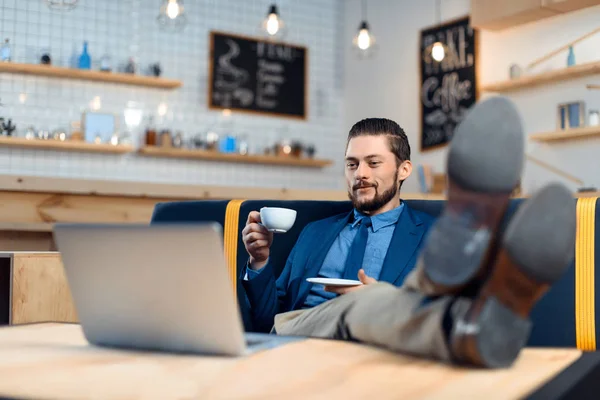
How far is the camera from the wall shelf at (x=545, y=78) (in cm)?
491

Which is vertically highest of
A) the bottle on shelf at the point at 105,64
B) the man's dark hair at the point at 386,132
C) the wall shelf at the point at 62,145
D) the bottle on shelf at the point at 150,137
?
the bottle on shelf at the point at 105,64

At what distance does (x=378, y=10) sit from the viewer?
678cm

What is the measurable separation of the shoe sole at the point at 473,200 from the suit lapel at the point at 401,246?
105cm

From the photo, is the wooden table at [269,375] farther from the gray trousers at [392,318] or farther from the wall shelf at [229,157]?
the wall shelf at [229,157]

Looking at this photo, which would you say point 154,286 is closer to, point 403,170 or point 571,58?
point 403,170

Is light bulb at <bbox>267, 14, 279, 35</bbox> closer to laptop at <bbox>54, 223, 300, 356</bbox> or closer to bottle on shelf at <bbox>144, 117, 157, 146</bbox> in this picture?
bottle on shelf at <bbox>144, 117, 157, 146</bbox>

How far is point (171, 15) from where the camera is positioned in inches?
204

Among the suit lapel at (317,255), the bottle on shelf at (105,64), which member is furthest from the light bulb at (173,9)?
the suit lapel at (317,255)

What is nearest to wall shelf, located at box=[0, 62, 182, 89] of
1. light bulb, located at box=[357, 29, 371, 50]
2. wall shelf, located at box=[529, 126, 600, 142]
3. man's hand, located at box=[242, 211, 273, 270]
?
light bulb, located at box=[357, 29, 371, 50]

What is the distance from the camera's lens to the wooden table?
33.4 inches

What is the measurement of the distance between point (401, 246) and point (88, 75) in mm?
4462

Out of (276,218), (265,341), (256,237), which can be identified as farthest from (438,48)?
(265,341)

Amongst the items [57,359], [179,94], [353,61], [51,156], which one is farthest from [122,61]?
[57,359]

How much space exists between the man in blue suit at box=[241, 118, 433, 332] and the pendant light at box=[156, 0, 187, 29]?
328 centimetres
